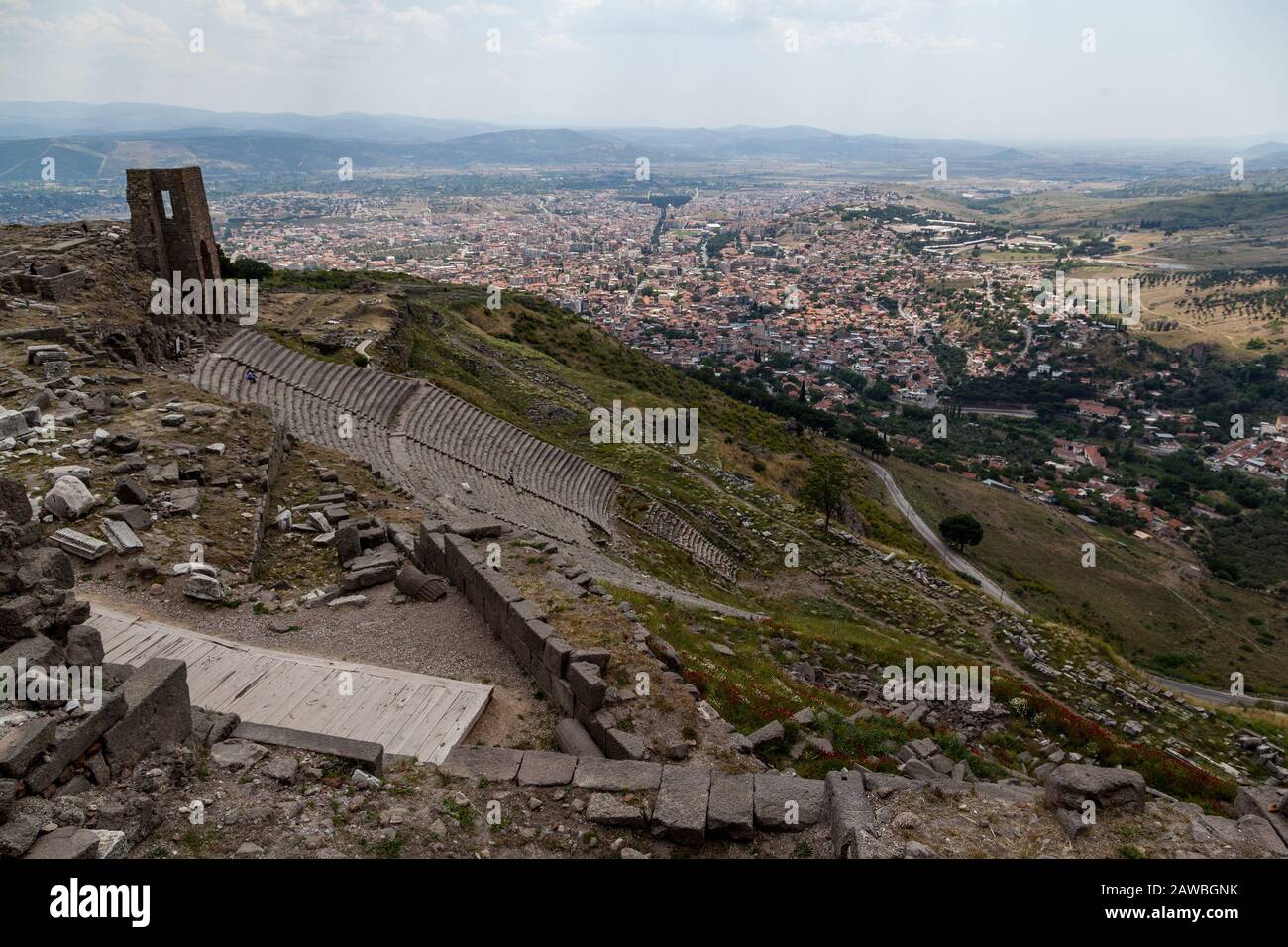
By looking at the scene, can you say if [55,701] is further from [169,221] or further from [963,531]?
[963,531]

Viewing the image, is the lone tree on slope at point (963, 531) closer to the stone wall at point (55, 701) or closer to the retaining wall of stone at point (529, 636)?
the retaining wall of stone at point (529, 636)

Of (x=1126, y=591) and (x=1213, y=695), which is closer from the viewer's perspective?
(x=1213, y=695)

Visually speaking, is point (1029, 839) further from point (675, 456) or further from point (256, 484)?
point (675, 456)

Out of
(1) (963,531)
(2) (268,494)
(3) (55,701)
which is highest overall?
(2) (268,494)

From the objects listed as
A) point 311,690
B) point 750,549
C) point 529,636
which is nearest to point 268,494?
point 311,690

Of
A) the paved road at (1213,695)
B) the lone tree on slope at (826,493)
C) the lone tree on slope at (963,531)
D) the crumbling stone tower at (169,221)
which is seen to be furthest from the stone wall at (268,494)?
the lone tree on slope at (963,531)

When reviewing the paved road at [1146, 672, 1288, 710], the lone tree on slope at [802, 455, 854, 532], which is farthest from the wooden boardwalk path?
the paved road at [1146, 672, 1288, 710]
